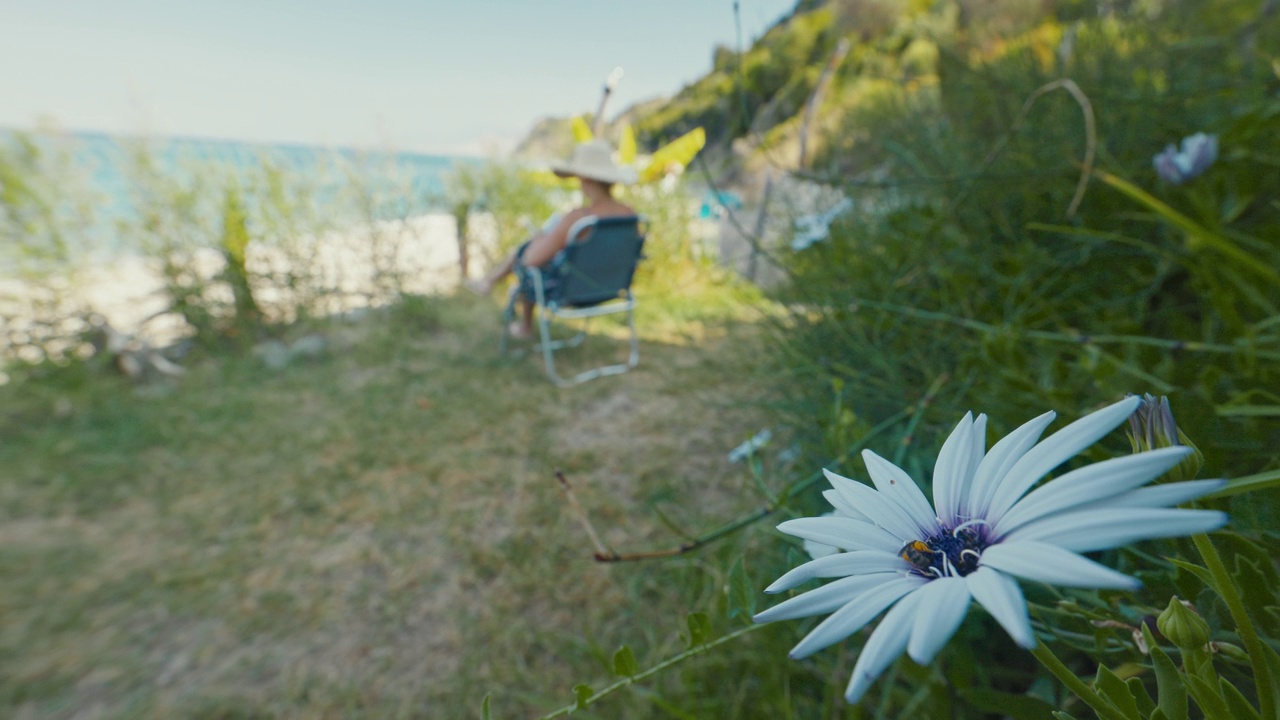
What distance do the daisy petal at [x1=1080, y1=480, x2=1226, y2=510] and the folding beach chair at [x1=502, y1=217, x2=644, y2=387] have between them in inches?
120

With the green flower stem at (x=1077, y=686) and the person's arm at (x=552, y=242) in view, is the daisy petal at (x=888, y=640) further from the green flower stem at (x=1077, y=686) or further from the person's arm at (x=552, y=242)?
the person's arm at (x=552, y=242)

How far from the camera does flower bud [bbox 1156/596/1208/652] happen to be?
0.74 ft

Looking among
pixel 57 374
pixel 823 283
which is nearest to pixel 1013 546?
pixel 823 283

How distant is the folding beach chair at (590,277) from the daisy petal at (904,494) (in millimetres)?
2954

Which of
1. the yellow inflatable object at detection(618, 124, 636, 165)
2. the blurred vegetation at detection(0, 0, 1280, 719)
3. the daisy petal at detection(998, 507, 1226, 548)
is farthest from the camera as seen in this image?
the yellow inflatable object at detection(618, 124, 636, 165)

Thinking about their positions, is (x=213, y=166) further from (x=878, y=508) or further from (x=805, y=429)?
(x=878, y=508)

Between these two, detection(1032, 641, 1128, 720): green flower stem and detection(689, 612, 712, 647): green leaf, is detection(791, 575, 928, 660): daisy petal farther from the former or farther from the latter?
detection(689, 612, 712, 647): green leaf

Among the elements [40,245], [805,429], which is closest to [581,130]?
[40,245]

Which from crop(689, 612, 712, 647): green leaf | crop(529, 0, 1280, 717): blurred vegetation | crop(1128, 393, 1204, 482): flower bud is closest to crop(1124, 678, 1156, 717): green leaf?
crop(529, 0, 1280, 717): blurred vegetation

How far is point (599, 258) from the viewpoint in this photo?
11.0 ft

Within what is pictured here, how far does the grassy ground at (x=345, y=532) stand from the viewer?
4.52 ft

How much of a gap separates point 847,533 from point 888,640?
0.22 feet

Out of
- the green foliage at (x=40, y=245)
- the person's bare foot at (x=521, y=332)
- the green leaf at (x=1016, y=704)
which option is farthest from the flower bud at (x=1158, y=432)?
the green foliage at (x=40, y=245)

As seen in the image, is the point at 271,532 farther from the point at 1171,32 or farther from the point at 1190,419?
the point at 1171,32
